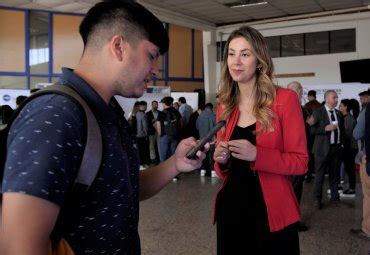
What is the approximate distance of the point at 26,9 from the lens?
12.8m

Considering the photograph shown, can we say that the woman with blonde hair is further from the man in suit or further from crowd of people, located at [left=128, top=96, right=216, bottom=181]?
crowd of people, located at [left=128, top=96, right=216, bottom=181]

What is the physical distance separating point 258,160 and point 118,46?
0.98m

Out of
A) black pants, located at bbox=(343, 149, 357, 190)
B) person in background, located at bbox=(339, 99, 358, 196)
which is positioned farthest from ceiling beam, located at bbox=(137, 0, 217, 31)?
black pants, located at bbox=(343, 149, 357, 190)

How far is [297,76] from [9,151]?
13633 mm

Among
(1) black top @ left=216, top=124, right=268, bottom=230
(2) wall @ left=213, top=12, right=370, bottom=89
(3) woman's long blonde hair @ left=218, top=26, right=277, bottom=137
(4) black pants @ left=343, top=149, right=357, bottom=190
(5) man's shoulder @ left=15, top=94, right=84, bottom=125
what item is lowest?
(4) black pants @ left=343, top=149, right=357, bottom=190

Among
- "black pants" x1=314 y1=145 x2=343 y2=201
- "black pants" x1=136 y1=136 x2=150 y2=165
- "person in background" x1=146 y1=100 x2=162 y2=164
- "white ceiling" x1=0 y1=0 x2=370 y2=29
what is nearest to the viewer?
"black pants" x1=314 y1=145 x2=343 y2=201

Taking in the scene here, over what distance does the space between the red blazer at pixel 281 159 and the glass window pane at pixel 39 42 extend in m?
12.6

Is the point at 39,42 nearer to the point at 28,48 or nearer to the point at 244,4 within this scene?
the point at 28,48

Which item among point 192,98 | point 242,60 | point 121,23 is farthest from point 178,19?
point 121,23

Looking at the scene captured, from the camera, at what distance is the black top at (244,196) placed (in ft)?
6.28

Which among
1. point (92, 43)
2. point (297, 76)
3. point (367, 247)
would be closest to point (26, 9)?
point (297, 76)

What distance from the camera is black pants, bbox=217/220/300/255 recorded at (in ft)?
6.23

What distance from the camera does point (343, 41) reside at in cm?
1281

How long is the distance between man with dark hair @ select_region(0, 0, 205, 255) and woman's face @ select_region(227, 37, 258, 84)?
2.93ft
